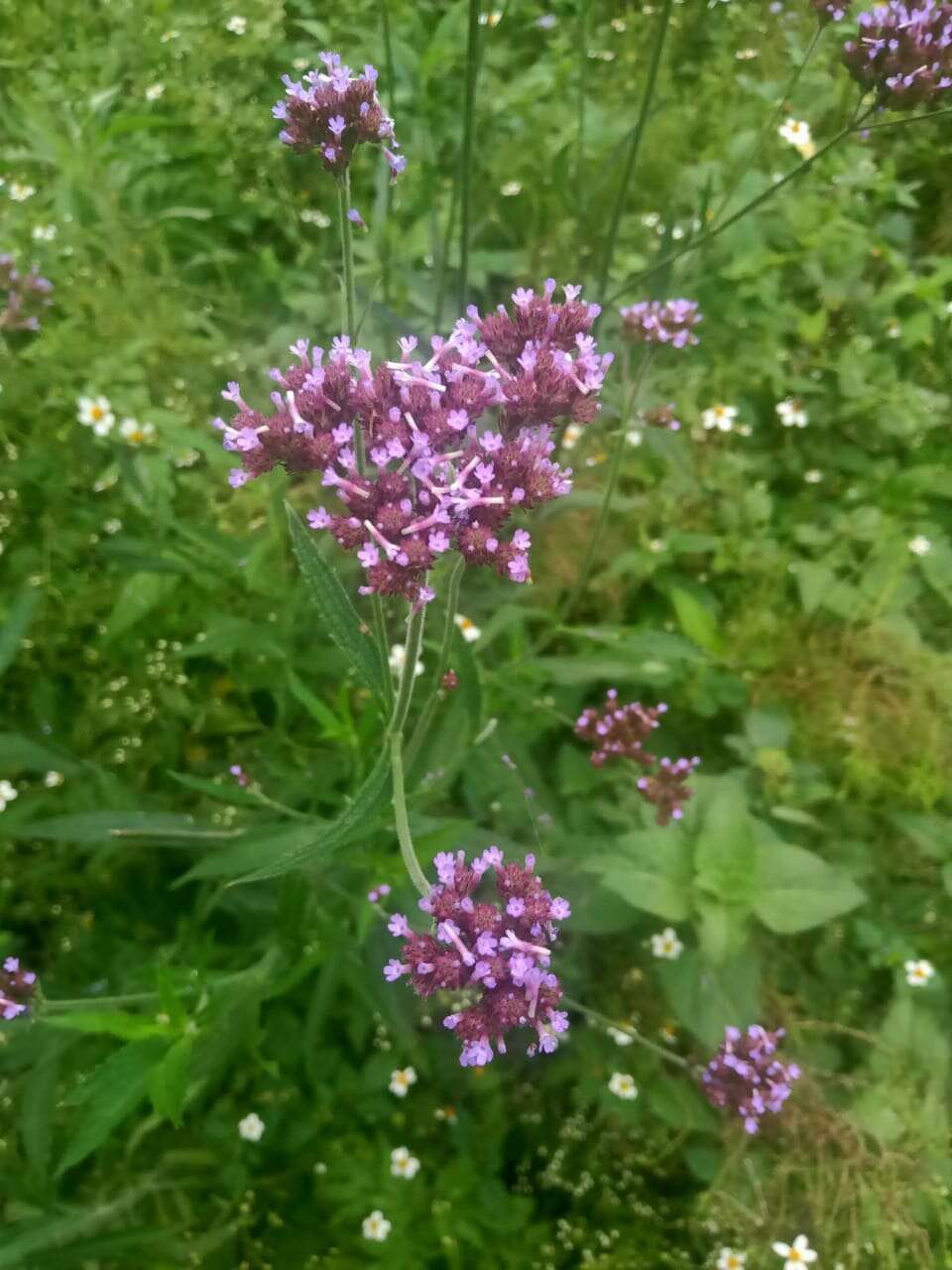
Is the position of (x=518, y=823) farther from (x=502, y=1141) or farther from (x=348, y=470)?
(x=348, y=470)

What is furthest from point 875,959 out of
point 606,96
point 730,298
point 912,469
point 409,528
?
point 606,96

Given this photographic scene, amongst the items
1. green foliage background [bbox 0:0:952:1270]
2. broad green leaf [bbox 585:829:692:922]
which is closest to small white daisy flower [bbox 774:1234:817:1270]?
green foliage background [bbox 0:0:952:1270]

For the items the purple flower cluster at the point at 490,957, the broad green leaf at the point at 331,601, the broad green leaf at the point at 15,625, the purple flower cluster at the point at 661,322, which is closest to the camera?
the purple flower cluster at the point at 490,957

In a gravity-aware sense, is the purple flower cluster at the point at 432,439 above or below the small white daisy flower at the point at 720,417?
below

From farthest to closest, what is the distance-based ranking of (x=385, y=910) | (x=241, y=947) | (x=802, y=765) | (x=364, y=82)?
(x=802, y=765) < (x=241, y=947) < (x=385, y=910) < (x=364, y=82)

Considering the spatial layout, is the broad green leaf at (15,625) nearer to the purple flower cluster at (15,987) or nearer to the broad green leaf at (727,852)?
the purple flower cluster at (15,987)

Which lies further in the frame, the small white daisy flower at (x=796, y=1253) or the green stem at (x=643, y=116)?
the small white daisy flower at (x=796, y=1253)

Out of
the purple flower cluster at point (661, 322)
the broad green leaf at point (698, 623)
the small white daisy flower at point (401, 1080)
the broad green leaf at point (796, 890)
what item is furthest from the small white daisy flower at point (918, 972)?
the purple flower cluster at point (661, 322)

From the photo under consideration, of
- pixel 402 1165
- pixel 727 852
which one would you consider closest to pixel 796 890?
pixel 727 852
